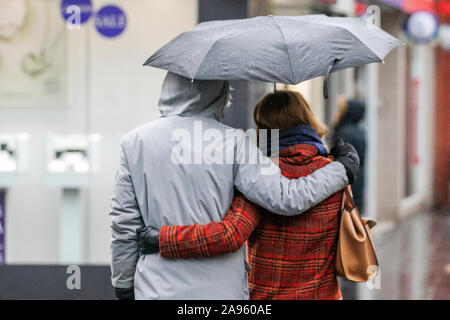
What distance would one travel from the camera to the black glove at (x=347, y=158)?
11.8ft

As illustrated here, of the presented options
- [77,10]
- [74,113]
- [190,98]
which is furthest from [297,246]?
[77,10]

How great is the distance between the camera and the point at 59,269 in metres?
7.16

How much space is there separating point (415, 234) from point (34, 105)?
6471mm

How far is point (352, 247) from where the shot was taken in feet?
11.9

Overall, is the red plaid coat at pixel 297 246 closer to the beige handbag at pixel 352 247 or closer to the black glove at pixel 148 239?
the beige handbag at pixel 352 247

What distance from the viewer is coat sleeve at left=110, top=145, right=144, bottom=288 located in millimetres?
3363

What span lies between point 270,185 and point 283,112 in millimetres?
476

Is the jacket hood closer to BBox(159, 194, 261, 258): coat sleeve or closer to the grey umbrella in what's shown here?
the grey umbrella

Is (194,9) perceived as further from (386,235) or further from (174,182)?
(386,235)

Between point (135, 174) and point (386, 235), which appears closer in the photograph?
point (135, 174)

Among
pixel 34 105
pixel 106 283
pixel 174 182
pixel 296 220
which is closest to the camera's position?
pixel 174 182

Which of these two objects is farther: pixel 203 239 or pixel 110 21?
pixel 110 21

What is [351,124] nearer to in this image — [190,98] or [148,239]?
[190,98]
